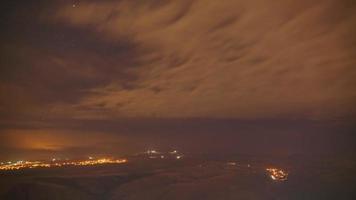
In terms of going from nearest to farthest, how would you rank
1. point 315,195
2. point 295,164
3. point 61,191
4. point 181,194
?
point 181,194 → point 61,191 → point 315,195 → point 295,164

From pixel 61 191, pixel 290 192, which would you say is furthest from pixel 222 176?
pixel 61 191

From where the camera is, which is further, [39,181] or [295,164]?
[295,164]

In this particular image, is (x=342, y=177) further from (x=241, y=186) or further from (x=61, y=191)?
(x=61, y=191)

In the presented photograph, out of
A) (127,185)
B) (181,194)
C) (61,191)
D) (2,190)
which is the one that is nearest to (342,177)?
(181,194)

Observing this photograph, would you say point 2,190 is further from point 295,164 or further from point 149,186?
point 295,164

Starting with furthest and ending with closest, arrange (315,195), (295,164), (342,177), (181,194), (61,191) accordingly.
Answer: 1. (295,164)
2. (342,177)
3. (315,195)
4. (61,191)
5. (181,194)

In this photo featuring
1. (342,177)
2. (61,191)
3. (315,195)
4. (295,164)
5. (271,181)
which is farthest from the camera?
(295,164)

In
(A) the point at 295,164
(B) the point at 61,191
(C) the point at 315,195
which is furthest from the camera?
(A) the point at 295,164

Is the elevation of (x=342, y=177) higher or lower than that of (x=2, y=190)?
lower

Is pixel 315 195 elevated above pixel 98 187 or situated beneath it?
situated beneath
